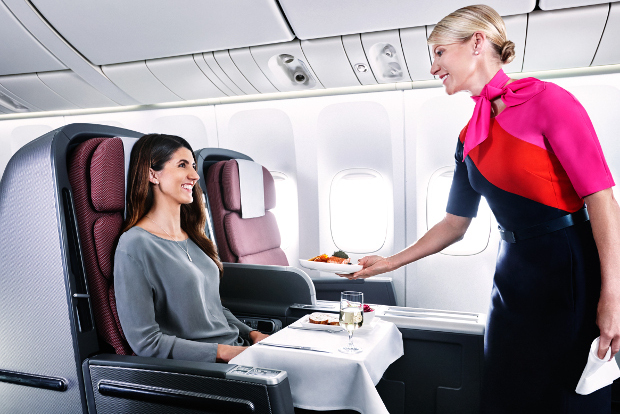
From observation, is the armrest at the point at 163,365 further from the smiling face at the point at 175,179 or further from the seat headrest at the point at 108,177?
the smiling face at the point at 175,179

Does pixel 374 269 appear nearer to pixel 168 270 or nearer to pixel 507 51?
pixel 168 270

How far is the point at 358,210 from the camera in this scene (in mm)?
4250

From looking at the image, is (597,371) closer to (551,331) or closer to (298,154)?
(551,331)

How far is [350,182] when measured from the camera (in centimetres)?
425

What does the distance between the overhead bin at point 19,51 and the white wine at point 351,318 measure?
312 cm

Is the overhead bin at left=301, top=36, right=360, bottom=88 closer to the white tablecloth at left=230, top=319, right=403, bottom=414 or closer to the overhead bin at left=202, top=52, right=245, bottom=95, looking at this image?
the overhead bin at left=202, top=52, right=245, bottom=95

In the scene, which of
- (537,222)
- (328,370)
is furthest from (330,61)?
(328,370)

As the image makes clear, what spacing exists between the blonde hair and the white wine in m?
0.94

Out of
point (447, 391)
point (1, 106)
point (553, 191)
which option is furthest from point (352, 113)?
point (1, 106)

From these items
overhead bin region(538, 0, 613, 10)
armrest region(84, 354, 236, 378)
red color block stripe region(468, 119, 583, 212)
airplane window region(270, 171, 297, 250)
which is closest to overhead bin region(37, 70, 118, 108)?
A: airplane window region(270, 171, 297, 250)

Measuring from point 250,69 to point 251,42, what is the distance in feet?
1.26

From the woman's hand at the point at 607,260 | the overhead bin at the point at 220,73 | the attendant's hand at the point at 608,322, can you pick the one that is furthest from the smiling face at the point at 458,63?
the overhead bin at the point at 220,73

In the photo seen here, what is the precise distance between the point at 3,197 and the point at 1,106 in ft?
13.4

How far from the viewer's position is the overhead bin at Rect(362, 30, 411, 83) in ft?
9.34
